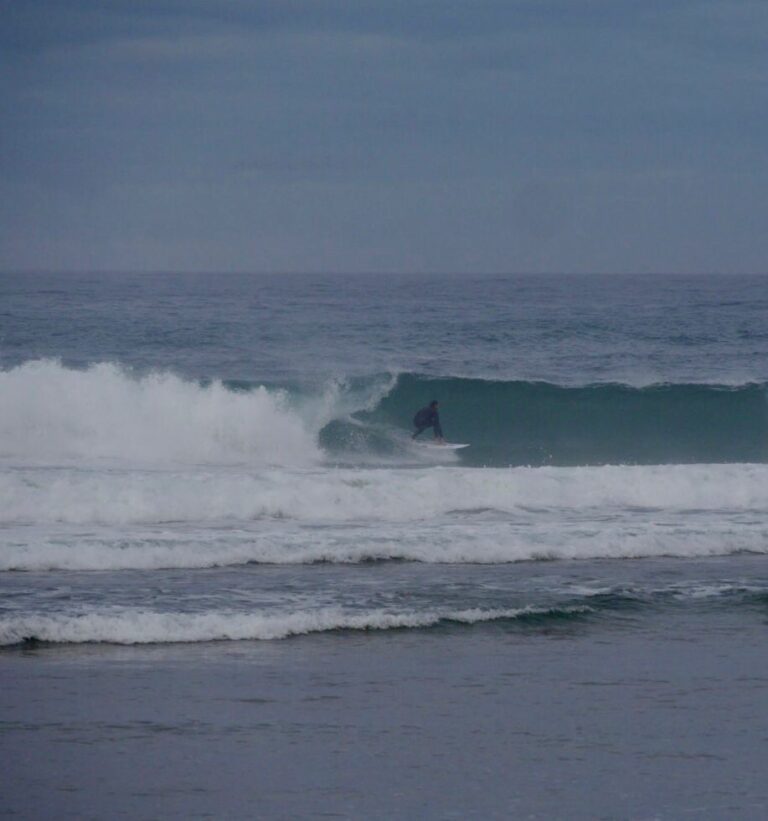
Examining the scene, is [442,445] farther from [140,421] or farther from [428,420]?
[140,421]

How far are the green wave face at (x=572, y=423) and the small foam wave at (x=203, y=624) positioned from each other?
10863mm

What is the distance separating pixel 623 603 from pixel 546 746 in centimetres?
343

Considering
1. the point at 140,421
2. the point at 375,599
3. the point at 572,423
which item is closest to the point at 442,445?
the point at 572,423

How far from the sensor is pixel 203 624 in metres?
8.96

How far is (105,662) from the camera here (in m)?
8.17

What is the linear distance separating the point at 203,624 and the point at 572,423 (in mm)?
15256

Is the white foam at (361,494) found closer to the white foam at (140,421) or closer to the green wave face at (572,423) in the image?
the white foam at (140,421)

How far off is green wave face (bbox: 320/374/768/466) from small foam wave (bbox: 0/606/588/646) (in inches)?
428

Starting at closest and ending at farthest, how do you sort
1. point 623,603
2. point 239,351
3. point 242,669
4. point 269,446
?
point 242,669
point 623,603
point 269,446
point 239,351

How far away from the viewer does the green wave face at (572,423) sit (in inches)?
834

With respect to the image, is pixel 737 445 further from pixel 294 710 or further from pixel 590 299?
pixel 590 299

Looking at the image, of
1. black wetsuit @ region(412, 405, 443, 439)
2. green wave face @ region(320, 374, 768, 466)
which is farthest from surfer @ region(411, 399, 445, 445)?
green wave face @ region(320, 374, 768, 466)

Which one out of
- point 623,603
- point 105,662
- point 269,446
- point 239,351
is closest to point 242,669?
point 105,662

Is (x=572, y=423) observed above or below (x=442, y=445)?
above
